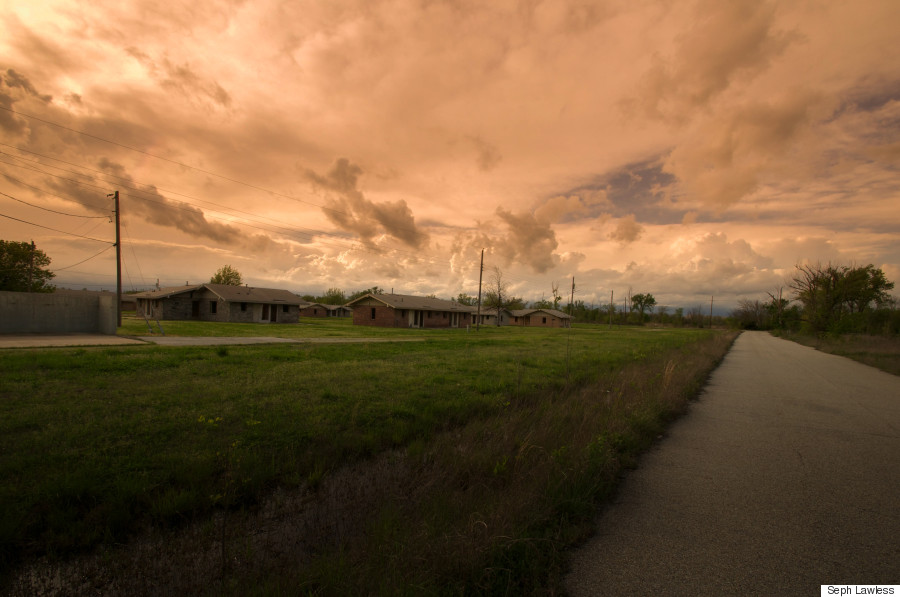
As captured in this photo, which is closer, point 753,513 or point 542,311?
point 753,513

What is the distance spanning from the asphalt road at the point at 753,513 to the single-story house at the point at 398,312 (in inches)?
1475

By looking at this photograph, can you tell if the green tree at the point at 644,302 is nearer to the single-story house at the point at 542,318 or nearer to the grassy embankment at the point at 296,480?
the single-story house at the point at 542,318

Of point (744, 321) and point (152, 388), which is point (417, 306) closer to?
point (152, 388)

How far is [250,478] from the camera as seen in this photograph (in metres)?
4.91

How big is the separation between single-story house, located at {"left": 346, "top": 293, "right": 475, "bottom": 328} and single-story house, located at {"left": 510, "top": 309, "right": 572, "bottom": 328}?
31548mm

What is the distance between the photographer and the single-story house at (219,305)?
127 ft

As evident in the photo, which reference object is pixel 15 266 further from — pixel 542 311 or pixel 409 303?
pixel 542 311

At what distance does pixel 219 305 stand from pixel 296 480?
135ft

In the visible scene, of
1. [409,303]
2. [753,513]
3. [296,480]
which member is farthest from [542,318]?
[296,480]

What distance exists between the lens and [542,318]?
253 ft

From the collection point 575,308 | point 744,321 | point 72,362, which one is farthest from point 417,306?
point 744,321

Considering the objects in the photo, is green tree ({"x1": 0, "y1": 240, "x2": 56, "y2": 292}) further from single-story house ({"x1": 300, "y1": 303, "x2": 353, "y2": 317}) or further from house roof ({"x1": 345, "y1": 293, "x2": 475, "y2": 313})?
house roof ({"x1": 345, "y1": 293, "x2": 475, "y2": 313})

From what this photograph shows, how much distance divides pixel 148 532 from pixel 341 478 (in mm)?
2070

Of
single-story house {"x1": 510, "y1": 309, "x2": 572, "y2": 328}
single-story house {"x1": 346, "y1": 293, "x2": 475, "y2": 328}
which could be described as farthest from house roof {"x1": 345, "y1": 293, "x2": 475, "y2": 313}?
single-story house {"x1": 510, "y1": 309, "x2": 572, "y2": 328}
